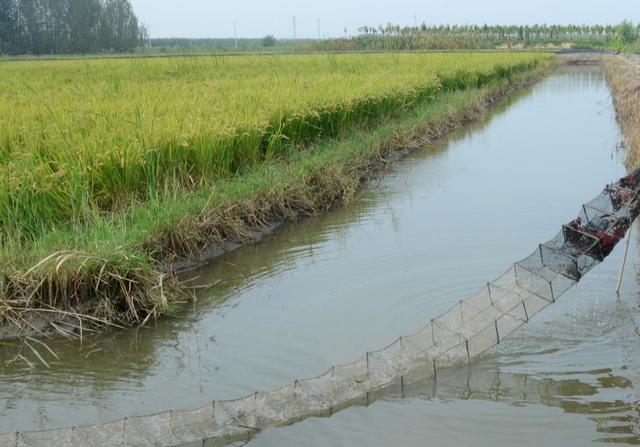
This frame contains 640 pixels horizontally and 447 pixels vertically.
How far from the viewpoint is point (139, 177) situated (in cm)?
591

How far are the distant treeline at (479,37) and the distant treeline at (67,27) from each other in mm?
11639

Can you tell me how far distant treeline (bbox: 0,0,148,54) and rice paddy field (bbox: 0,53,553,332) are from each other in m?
31.7

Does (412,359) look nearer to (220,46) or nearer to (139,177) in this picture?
(139,177)

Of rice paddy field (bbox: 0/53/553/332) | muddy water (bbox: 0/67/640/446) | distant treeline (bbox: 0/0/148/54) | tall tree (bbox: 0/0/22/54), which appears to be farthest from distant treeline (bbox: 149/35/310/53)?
muddy water (bbox: 0/67/640/446)

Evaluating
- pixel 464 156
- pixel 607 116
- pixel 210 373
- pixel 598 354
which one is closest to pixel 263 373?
pixel 210 373

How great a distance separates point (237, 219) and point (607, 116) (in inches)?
443

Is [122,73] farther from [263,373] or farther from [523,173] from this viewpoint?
[263,373]

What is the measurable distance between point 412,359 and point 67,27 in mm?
41824

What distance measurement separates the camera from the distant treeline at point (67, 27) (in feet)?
125

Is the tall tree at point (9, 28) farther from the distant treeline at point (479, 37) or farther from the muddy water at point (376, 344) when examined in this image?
the muddy water at point (376, 344)

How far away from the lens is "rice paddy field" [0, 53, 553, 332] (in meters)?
4.42

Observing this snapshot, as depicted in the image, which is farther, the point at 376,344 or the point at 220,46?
the point at 220,46

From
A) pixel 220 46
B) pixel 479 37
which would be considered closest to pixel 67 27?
pixel 220 46

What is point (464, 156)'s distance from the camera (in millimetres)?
10453
